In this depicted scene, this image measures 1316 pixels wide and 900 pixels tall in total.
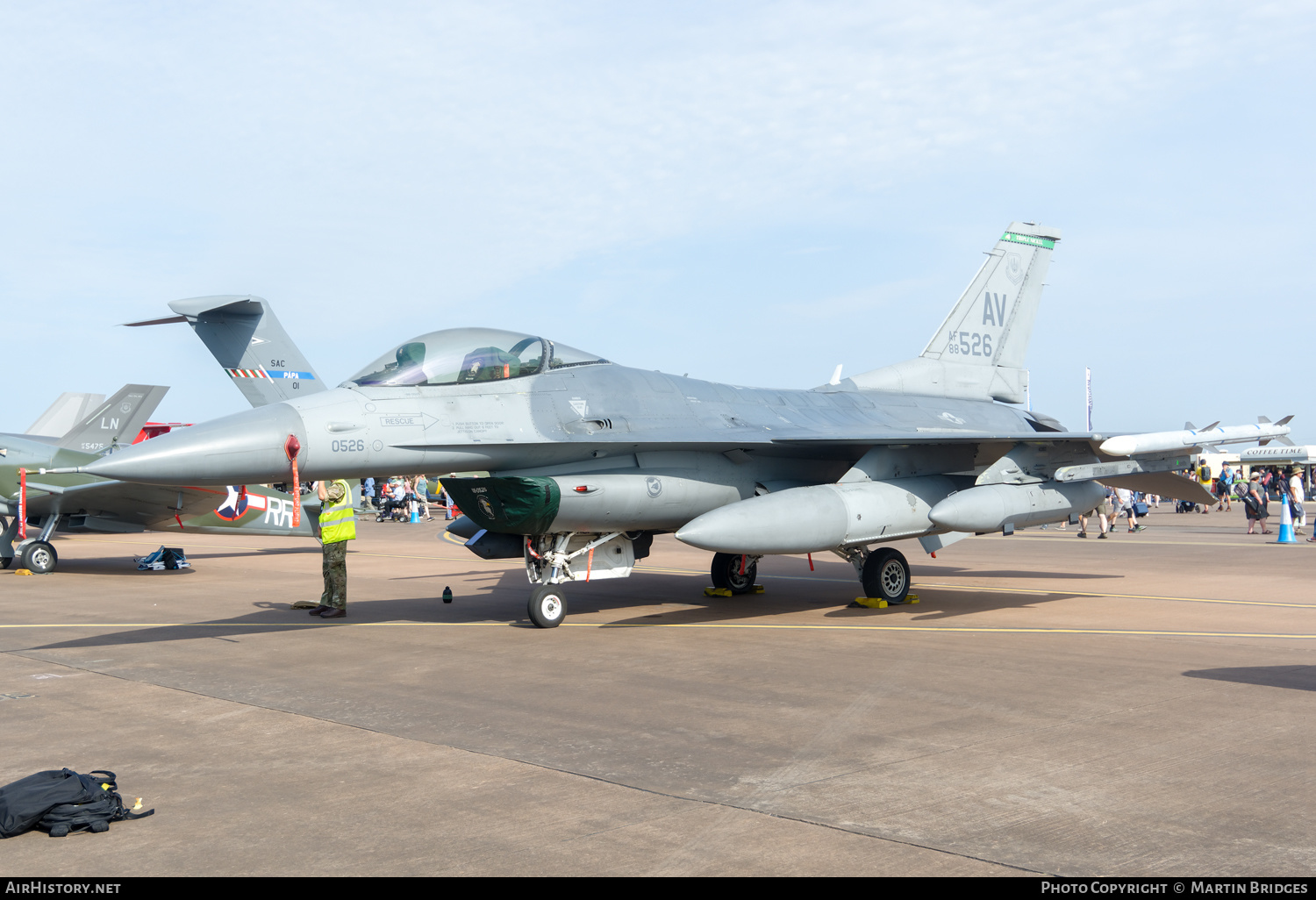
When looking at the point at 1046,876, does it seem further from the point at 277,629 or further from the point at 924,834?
the point at 277,629

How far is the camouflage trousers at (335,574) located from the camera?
11594 mm

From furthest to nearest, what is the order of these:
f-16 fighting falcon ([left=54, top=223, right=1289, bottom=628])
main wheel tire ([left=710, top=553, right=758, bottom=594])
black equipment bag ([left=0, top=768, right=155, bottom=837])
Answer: main wheel tire ([left=710, top=553, right=758, bottom=594])
f-16 fighting falcon ([left=54, top=223, right=1289, bottom=628])
black equipment bag ([left=0, top=768, right=155, bottom=837])

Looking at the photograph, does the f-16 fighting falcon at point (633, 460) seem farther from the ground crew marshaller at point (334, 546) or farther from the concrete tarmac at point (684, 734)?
the ground crew marshaller at point (334, 546)

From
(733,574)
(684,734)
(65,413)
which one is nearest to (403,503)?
(65,413)

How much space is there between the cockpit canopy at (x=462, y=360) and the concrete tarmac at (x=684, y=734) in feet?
8.35

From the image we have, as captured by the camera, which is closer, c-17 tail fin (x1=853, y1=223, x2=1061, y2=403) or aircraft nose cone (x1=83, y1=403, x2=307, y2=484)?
aircraft nose cone (x1=83, y1=403, x2=307, y2=484)

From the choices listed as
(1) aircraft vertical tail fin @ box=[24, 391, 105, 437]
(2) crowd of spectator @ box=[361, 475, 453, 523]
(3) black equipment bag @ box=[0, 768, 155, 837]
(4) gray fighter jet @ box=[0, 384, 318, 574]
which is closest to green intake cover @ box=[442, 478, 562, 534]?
(3) black equipment bag @ box=[0, 768, 155, 837]

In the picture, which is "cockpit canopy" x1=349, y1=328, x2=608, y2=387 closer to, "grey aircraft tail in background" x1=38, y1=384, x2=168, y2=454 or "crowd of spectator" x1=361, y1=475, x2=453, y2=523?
"grey aircraft tail in background" x1=38, y1=384, x2=168, y2=454

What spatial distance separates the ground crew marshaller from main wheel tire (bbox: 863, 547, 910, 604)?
601 centimetres

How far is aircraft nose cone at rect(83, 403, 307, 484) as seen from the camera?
800 cm

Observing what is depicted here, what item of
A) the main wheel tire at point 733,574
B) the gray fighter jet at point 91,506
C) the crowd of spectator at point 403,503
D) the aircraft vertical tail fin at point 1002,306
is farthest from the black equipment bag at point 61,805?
the crowd of spectator at point 403,503

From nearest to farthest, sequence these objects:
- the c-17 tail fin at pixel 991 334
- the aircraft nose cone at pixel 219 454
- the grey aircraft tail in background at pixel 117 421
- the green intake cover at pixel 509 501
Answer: the aircraft nose cone at pixel 219 454, the green intake cover at pixel 509 501, the c-17 tail fin at pixel 991 334, the grey aircraft tail in background at pixel 117 421

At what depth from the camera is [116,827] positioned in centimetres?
441

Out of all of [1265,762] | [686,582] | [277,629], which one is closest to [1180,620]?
[1265,762]
